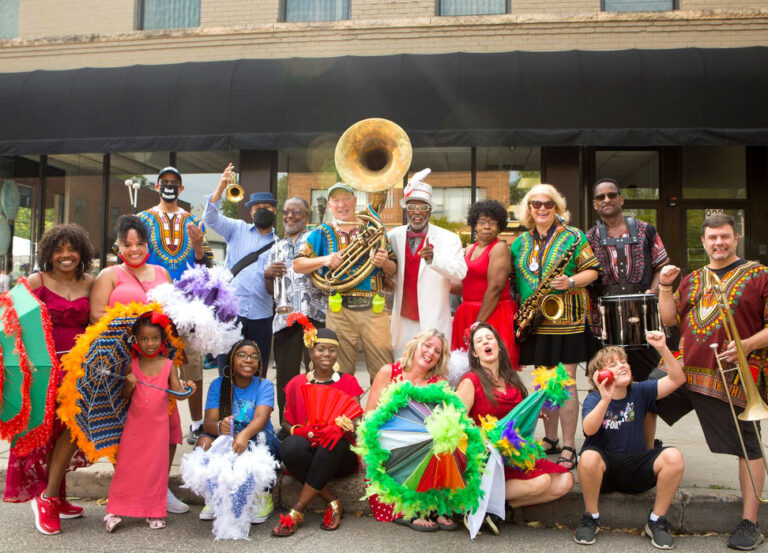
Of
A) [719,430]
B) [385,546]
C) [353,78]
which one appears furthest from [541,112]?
[385,546]

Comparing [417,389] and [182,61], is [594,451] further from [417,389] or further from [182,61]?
[182,61]

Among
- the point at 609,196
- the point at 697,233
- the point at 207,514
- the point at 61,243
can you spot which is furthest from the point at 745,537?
the point at 697,233

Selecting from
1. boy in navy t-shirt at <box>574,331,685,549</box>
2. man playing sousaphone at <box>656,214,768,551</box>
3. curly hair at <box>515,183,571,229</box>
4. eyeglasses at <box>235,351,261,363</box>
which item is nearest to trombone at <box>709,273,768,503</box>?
man playing sousaphone at <box>656,214,768,551</box>

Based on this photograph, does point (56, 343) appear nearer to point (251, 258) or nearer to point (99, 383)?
point (99, 383)

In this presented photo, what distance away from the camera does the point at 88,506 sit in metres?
4.37

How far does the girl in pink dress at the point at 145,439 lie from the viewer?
3879 millimetres

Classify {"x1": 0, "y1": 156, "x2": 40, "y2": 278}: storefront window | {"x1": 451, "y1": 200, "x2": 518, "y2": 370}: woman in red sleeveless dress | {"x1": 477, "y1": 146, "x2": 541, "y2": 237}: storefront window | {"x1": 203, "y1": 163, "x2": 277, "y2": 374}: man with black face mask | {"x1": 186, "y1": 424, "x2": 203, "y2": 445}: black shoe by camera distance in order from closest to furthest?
{"x1": 451, "y1": 200, "x2": 518, "y2": 370}: woman in red sleeveless dress → {"x1": 186, "y1": 424, "x2": 203, "y2": 445}: black shoe → {"x1": 203, "y1": 163, "x2": 277, "y2": 374}: man with black face mask → {"x1": 477, "y1": 146, "x2": 541, "y2": 237}: storefront window → {"x1": 0, "y1": 156, "x2": 40, "y2": 278}: storefront window

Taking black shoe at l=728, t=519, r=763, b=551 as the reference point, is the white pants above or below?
above

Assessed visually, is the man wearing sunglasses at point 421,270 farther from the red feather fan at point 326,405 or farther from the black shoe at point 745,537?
the black shoe at point 745,537

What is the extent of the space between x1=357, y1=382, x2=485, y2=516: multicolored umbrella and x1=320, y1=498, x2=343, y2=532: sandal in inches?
13.9

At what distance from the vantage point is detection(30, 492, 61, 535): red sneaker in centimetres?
380

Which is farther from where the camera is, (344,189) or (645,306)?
(344,189)

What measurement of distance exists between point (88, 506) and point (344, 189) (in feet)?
9.82

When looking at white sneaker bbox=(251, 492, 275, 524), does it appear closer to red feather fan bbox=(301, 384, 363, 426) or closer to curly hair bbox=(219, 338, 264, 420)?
red feather fan bbox=(301, 384, 363, 426)
